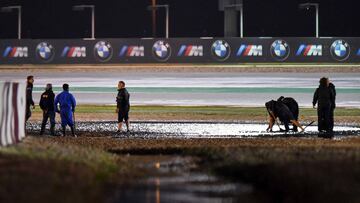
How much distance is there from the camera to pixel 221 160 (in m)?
18.3

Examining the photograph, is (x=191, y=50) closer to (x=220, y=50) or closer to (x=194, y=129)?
(x=220, y=50)

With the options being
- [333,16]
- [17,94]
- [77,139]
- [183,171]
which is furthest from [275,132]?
[333,16]

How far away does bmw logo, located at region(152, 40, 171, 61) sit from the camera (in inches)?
2149

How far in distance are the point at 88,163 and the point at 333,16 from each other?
5744 centimetres

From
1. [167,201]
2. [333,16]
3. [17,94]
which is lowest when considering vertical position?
[167,201]

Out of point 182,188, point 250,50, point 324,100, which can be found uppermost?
point 250,50

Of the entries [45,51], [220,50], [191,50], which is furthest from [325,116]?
[45,51]

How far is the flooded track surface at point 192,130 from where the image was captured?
93.1ft

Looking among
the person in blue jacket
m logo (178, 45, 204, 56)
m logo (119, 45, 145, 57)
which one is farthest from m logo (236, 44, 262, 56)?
the person in blue jacket

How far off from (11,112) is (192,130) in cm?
1135

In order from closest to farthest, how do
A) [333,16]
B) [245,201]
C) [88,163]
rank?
[245,201], [88,163], [333,16]

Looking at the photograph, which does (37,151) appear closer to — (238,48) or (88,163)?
(88,163)

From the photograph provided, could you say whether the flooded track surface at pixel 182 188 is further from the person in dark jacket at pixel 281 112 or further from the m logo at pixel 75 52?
the m logo at pixel 75 52

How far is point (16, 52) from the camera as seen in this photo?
5678 centimetres
